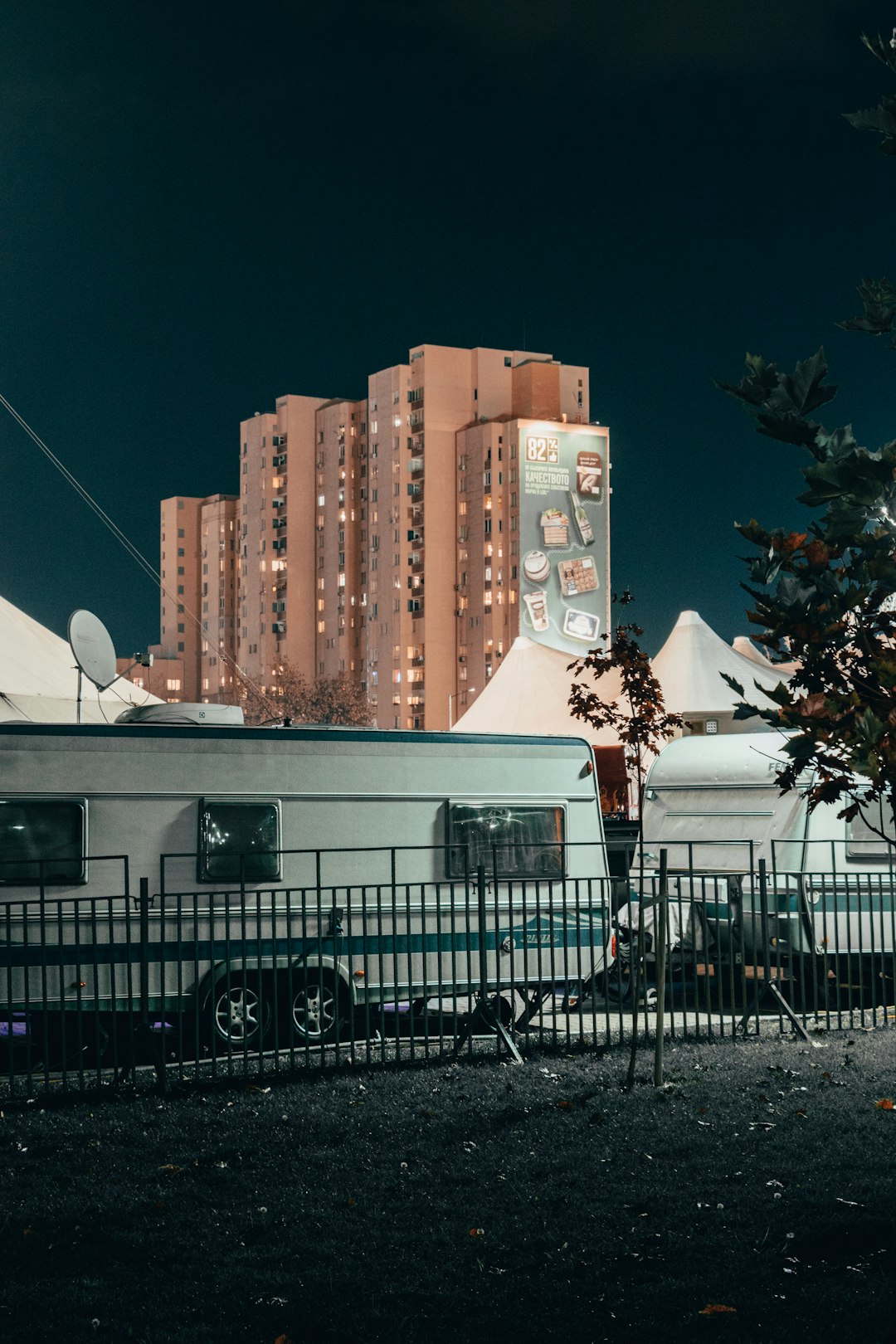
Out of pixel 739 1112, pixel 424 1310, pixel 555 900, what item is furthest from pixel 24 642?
pixel 424 1310

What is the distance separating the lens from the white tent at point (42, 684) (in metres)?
17.5

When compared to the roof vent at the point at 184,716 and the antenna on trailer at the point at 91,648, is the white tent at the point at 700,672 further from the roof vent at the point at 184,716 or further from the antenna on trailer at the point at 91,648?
the roof vent at the point at 184,716

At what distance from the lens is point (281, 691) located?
105 metres

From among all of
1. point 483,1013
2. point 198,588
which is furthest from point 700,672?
point 198,588

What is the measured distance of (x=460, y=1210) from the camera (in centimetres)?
700

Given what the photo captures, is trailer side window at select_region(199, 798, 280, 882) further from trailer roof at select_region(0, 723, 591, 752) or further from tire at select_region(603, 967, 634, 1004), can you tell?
tire at select_region(603, 967, 634, 1004)

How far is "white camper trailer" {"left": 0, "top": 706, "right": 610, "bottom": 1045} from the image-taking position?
11.3 meters

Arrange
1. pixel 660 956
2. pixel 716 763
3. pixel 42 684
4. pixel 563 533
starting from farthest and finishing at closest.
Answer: pixel 563 533, pixel 42 684, pixel 716 763, pixel 660 956

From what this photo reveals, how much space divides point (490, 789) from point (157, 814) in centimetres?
318

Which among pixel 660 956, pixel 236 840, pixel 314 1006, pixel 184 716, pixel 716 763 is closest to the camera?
pixel 660 956

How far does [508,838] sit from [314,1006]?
2.49 metres

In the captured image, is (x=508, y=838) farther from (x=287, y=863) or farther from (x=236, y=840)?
(x=236, y=840)

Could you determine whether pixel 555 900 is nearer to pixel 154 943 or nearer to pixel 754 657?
pixel 154 943

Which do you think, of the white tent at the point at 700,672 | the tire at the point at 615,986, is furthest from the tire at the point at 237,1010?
the white tent at the point at 700,672
